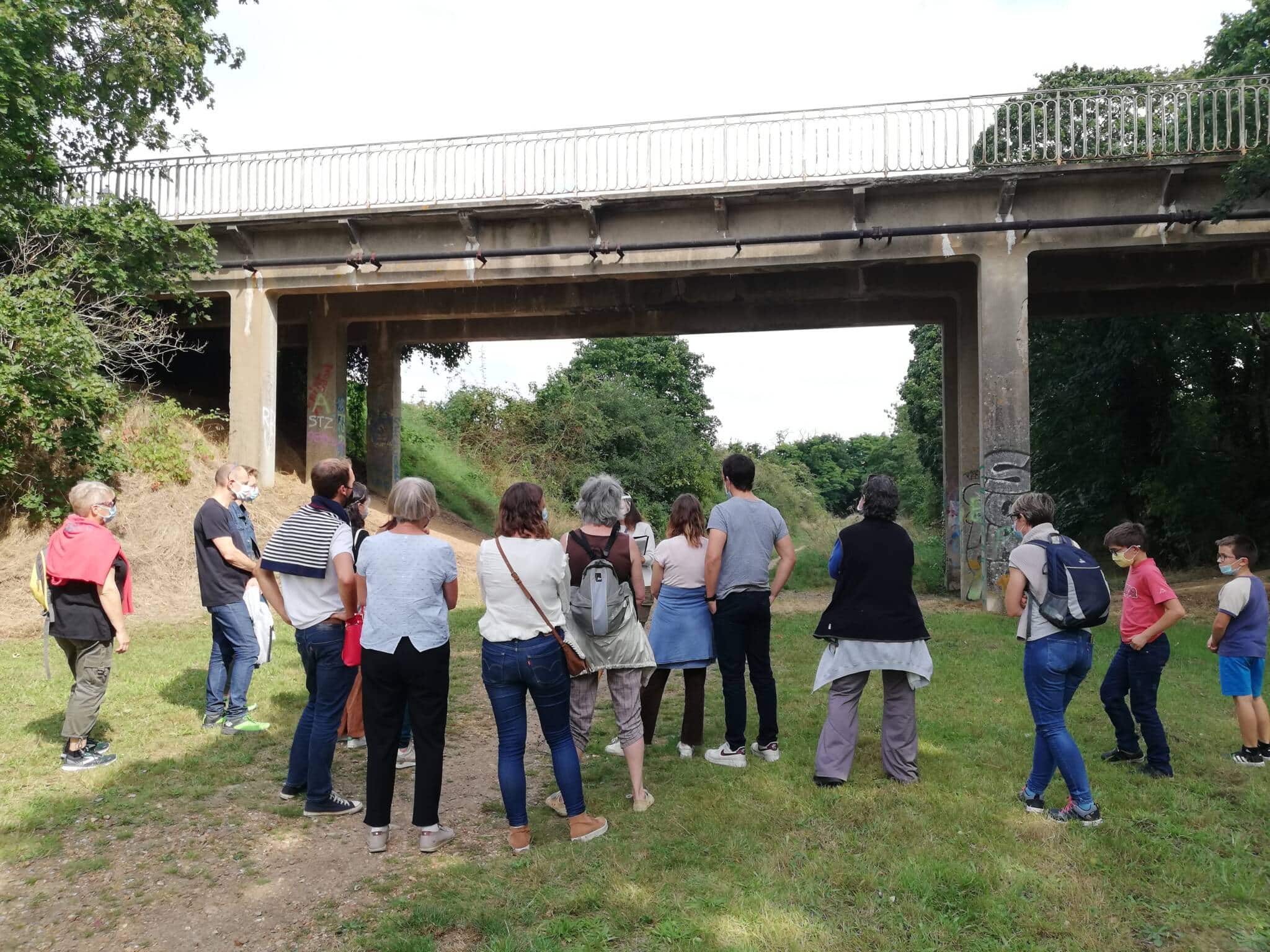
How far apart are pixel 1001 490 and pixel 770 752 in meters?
9.76

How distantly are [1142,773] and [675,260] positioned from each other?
1147 cm

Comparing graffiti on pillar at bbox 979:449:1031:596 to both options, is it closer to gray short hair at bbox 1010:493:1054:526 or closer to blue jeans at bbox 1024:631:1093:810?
gray short hair at bbox 1010:493:1054:526

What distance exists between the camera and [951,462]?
692 inches

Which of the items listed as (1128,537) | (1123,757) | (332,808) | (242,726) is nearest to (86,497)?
(242,726)

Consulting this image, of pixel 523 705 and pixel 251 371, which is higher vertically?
pixel 251 371

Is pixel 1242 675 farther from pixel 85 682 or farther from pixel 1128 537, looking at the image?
pixel 85 682

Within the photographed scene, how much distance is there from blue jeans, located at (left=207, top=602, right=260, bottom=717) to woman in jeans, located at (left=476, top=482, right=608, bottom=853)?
3.00m

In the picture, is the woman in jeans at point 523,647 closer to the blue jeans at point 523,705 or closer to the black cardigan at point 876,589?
the blue jeans at point 523,705

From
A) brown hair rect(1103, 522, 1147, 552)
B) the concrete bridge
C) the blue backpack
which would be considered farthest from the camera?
the concrete bridge

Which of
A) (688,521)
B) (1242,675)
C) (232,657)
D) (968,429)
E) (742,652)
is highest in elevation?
(968,429)

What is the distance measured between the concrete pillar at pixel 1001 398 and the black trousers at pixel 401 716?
38.4ft

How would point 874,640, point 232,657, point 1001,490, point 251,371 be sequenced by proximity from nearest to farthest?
1. point 874,640
2. point 232,657
3. point 1001,490
4. point 251,371

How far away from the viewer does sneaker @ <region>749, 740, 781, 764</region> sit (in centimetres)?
584

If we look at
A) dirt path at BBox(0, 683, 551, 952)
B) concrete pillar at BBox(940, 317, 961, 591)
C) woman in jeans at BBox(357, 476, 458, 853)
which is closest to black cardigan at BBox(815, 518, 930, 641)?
dirt path at BBox(0, 683, 551, 952)
